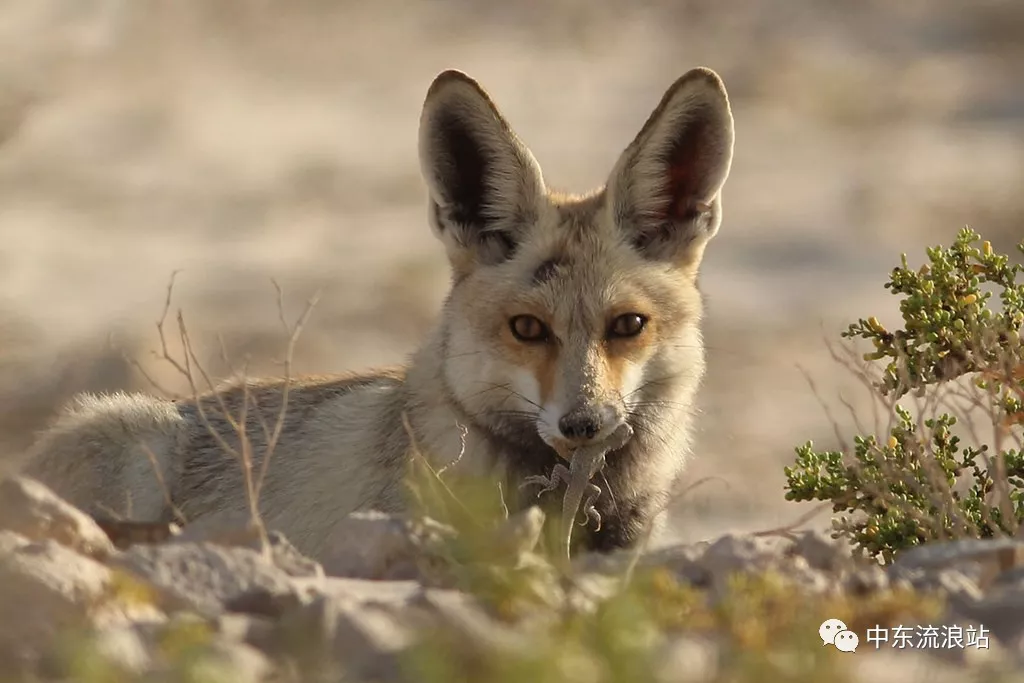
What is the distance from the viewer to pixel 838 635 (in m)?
3.90

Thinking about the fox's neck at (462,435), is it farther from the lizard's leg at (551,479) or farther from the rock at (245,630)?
the rock at (245,630)

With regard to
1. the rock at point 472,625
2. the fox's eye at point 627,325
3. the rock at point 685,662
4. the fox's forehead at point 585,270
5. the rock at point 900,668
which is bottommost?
the rock at point 472,625

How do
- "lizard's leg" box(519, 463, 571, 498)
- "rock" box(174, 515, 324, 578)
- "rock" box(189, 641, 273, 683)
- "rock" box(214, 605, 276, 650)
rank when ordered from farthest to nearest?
"lizard's leg" box(519, 463, 571, 498)
"rock" box(174, 515, 324, 578)
"rock" box(214, 605, 276, 650)
"rock" box(189, 641, 273, 683)

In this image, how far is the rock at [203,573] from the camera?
3918mm

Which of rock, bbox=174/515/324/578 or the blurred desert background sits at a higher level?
the blurred desert background

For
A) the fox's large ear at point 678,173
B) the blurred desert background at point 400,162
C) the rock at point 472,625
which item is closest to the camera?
the rock at point 472,625

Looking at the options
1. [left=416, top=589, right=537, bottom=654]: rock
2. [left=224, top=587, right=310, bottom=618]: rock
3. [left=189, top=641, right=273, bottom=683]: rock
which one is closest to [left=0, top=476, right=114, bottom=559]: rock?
[left=224, top=587, right=310, bottom=618]: rock

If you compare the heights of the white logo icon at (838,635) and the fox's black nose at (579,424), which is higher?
the fox's black nose at (579,424)

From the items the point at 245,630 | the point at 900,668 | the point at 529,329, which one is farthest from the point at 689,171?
the point at 245,630

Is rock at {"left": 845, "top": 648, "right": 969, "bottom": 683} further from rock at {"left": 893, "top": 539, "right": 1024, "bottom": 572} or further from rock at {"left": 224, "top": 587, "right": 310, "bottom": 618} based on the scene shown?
rock at {"left": 224, "top": 587, "right": 310, "bottom": 618}

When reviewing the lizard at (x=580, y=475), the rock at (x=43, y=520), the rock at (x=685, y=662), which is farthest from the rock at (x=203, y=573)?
the lizard at (x=580, y=475)

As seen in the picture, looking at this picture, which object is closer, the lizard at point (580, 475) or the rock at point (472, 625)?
the rock at point (472, 625)

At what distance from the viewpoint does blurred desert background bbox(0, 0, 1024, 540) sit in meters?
14.7

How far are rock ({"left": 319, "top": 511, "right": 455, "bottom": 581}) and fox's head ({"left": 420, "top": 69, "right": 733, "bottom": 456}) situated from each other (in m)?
0.95
